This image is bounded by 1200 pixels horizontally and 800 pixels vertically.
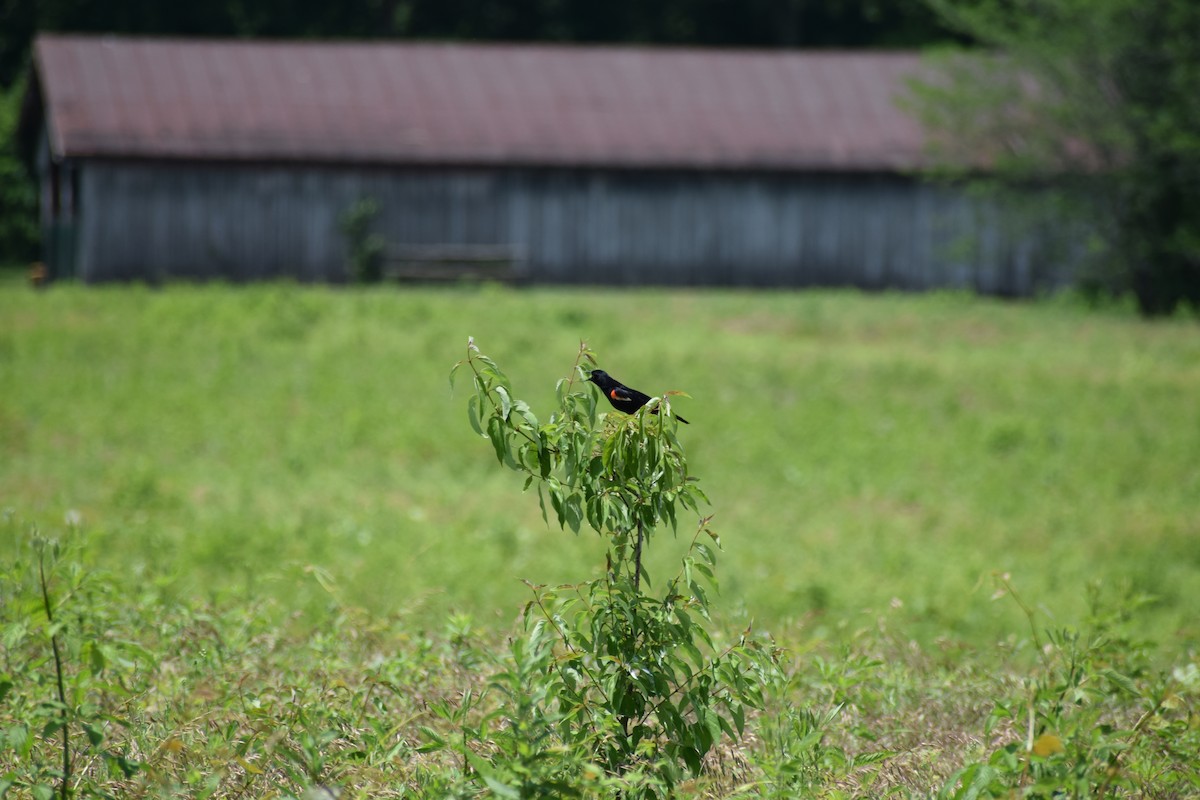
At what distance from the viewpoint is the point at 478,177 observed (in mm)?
27391

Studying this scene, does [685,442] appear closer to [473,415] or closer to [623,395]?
[623,395]

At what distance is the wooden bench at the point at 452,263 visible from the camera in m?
27.1

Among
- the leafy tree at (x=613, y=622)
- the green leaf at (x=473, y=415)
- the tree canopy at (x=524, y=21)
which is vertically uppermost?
the tree canopy at (x=524, y=21)

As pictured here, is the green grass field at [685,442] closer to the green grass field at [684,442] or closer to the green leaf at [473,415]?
the green grass field at [684,442]

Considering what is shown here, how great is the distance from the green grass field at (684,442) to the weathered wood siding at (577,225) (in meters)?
5.21

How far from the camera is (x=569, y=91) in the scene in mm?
28656

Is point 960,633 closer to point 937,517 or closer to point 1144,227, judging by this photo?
point 937,517

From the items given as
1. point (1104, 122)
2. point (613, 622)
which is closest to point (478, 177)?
point (1104, 122)

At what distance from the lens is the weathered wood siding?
87.5ft

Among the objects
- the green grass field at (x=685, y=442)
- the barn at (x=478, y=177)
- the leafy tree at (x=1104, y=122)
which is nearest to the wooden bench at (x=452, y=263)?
the barn at (x=478, y=177)

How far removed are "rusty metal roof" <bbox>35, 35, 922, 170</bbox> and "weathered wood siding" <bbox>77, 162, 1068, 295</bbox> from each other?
1.90 feet

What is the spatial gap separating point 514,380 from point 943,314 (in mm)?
8521

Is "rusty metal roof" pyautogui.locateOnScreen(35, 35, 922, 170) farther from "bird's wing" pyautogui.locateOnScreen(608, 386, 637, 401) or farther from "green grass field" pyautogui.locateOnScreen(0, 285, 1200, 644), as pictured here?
"bird's wing" pyautogui.locateOnScreen(608, 386, 637, 401)

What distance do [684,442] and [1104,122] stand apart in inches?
473
